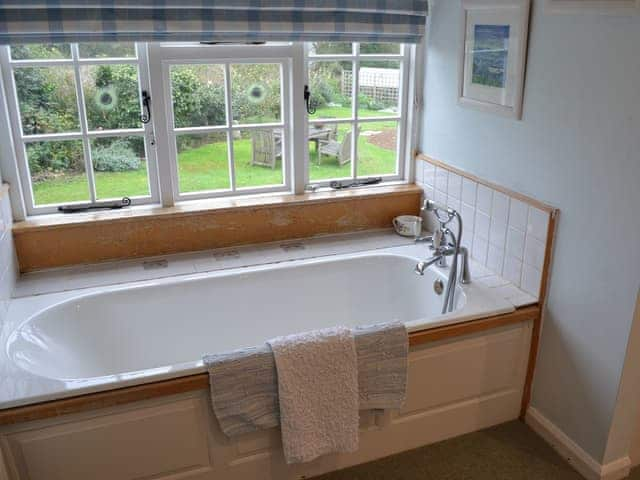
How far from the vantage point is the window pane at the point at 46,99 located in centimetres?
255

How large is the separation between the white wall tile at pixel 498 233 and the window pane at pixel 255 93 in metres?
1.20

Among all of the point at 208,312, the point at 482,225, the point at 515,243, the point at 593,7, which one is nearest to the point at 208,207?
the point at 208,312

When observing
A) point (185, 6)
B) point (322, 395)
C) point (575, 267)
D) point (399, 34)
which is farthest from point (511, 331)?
point (185, 6)

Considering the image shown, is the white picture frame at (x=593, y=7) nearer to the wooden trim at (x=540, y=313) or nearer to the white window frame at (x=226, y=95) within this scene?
the wooden trim at (x=540, y=313)

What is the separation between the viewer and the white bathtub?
2.21 metres

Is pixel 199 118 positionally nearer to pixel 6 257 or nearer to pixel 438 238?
pixel 6 257

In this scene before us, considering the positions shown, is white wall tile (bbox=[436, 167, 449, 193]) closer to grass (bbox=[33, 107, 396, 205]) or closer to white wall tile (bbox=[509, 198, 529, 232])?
grass (bbox=[33, 107, 396, 205])

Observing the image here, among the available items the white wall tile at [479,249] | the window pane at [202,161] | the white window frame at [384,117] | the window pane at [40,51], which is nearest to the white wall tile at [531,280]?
the white wall tile at [479,249]

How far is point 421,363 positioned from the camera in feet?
7.36

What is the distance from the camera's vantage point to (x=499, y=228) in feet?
8.26

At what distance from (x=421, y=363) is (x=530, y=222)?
27.9 inches

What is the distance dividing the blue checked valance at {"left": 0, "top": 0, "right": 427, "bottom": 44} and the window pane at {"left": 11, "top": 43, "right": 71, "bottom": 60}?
7.2 inches

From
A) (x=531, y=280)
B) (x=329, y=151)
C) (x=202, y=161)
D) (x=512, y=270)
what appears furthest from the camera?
(x=329, y=151)

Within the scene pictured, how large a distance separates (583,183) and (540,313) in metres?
0.58
